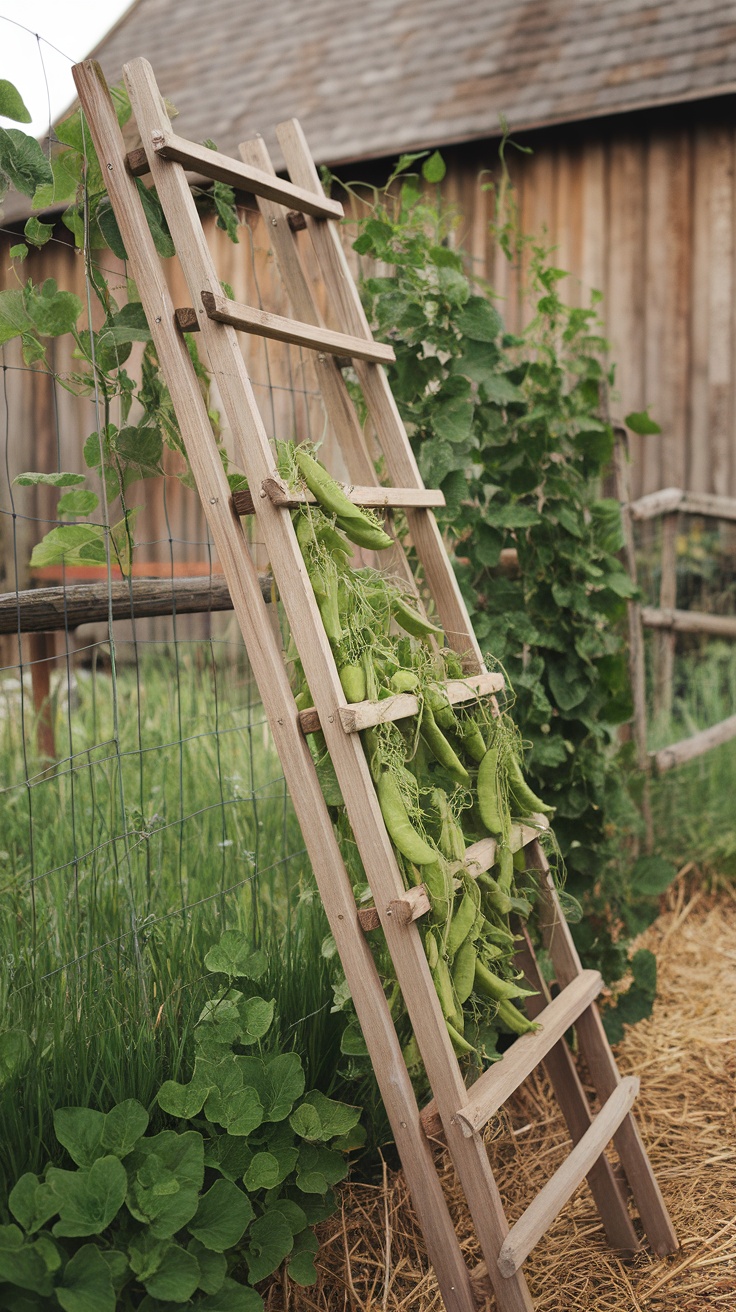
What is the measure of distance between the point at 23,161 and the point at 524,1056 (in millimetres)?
1850

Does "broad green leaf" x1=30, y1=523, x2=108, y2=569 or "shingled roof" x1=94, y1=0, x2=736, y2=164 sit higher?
"shingled roof" x1=94, y1=0, x2=736, y2=164

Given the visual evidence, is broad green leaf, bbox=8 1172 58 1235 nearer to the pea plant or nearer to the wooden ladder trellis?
the wooden ladder trellis

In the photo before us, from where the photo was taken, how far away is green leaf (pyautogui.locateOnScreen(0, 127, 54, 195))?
176 cm

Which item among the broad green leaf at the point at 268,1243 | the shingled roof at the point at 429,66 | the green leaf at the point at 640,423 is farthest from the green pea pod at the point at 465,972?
the shingled roof at the point at 429,66

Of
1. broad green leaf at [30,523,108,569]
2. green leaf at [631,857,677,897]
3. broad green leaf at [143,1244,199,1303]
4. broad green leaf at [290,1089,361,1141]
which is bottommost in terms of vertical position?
broad green leaf at [143,1244,199,1303]

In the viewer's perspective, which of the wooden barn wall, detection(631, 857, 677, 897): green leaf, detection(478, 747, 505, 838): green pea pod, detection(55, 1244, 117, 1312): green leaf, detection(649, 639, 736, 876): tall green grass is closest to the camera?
detection(55, 1244, 117, 1312): green leaf

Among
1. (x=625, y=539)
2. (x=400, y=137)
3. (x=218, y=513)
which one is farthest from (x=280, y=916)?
(x=400, y=137)

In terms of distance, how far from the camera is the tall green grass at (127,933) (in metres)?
1.71

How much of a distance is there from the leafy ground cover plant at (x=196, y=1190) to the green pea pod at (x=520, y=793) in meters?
0.60

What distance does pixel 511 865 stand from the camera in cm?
197

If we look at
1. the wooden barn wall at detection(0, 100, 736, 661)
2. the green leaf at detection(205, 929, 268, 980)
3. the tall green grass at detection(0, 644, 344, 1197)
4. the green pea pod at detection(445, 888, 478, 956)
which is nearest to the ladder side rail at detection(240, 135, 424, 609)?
the tall green grass at detection(0, 644, 344, 1197)

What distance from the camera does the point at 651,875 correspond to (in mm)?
2938

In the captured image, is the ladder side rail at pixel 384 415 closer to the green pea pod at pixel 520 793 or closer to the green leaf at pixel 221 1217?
the green pea pod at pixel 520 793

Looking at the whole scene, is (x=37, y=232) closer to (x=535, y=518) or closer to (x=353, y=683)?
(x=353, y=683)
